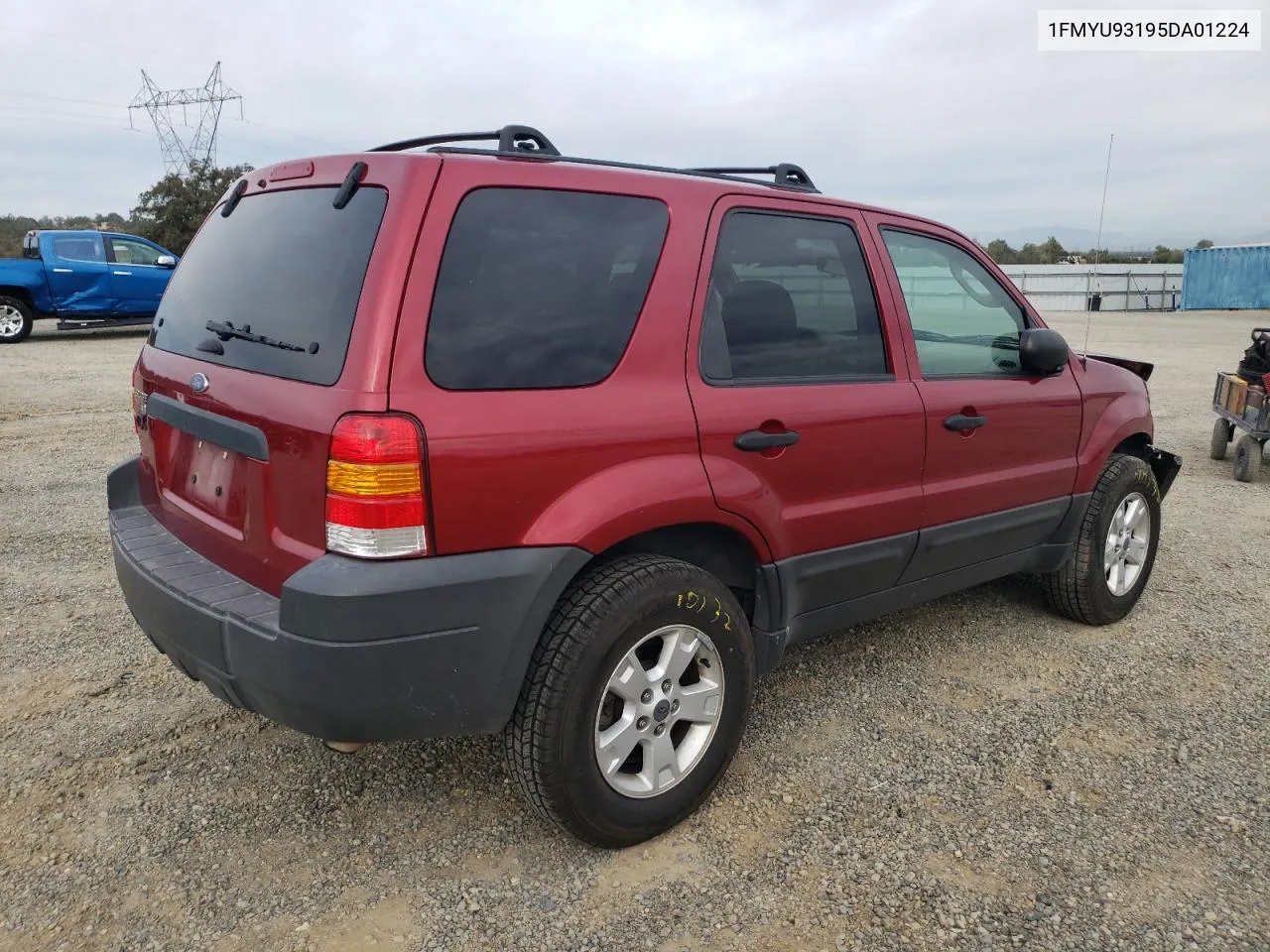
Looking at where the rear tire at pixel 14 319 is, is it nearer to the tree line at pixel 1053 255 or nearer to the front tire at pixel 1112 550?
the front tire at pixel 1112 550

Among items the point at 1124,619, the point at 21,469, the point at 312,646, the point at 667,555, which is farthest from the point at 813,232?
the point at 21,469

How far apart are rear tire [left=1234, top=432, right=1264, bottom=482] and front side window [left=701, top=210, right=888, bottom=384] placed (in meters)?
5.41

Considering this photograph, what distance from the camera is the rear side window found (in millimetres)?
2195

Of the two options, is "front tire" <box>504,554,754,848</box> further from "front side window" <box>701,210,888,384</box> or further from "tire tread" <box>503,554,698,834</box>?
"front side window" <box>701,210,888,384</box>

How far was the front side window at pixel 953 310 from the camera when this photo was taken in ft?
10.9

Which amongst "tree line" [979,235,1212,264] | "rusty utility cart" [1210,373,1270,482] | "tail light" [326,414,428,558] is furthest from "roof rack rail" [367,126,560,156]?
"tree line" [979,235,1212,264]

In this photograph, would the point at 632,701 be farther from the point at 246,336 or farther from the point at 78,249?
the point at 78,249

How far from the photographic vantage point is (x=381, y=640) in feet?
6.84

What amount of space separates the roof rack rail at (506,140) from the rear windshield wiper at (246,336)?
1.89ft

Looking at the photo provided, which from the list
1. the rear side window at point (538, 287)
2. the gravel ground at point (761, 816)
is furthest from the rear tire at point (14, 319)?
the rear side window at point (538, 287)

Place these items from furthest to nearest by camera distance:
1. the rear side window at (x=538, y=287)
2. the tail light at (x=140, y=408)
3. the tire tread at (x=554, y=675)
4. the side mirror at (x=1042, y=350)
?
the side mirror at (x=1042, y=350), the tail light at (x=140, y=408), the tire tread at (x=554, y=675), the rear side window at (x=538, y=287)

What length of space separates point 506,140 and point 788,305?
998mm

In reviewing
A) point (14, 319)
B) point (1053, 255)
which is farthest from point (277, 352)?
point (1053, 255)

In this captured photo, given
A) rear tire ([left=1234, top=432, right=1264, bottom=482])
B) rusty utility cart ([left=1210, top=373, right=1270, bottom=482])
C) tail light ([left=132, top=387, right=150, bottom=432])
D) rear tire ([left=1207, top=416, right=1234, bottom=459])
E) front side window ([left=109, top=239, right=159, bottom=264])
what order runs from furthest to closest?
front side window ([left=109, top=239, right=159, bottom=264])
rear tire ([left=1207, top=416, right=1234, bottom=459])
rear tire ([left=1234, top=432, right=1264, bottom=482])
rusty utility cart ([left=1210, top=373, right=1270, bottom=482])
tail light ([left=132, top=387, right=150, bottom=432])
